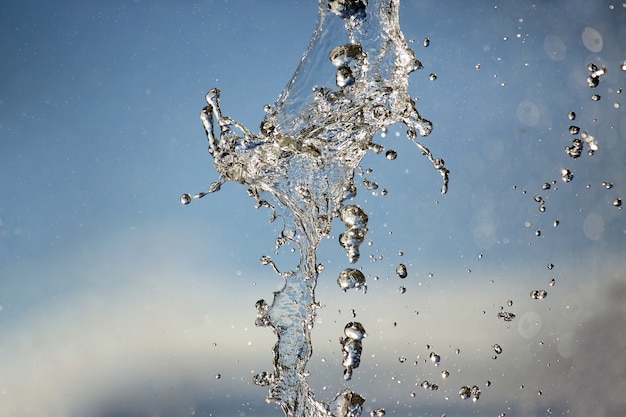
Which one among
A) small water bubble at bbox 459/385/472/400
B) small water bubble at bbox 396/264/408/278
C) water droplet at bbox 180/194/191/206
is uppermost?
small water bubble at bbox 396/264/408/278

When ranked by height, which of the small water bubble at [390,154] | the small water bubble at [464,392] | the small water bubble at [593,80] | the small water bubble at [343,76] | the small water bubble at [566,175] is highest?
the small water bubble at [593,80]

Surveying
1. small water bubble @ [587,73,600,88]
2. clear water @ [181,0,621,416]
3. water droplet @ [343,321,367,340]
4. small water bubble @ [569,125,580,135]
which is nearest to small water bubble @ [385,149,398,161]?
clear water @ [181,0,621,416]

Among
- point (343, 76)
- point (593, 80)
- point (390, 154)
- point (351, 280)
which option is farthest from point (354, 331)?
point (593, 80)

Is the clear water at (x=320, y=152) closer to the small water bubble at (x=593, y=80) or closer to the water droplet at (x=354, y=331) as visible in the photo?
the water droplet at (x=354, y=331)

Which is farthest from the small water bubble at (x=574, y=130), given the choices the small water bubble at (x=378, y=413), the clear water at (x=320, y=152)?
the small water bubble at (x=378, y=413)

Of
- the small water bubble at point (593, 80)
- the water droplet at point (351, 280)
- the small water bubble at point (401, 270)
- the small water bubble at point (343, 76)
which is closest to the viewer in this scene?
the small water bubble at point (343, 76)

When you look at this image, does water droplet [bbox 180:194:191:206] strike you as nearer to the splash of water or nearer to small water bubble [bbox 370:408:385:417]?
the splash of water

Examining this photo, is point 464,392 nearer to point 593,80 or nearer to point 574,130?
point 574,130
